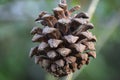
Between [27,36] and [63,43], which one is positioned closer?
[63,43]

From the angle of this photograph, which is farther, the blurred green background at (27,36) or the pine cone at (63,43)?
the blurred green background at (27,36)

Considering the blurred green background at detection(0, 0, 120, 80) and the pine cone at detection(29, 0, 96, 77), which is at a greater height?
the blurred green background at detection(0, 0, 120, 80)

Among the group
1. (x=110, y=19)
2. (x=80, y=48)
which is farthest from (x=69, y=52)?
(x=110, y=19)

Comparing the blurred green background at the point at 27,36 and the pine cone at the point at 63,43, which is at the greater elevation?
the blurred green background at the point at 27,36

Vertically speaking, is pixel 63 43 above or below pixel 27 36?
below

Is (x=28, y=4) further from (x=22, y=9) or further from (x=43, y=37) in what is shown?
(x=43, y=37)
